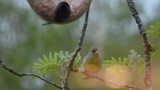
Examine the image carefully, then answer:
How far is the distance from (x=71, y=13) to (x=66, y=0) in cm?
4

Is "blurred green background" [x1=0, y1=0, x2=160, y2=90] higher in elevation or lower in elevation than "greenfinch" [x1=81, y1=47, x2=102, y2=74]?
lower

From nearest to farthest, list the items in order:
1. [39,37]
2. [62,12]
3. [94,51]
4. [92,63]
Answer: [62,12] → [92,63] → [94,51] → [39,37]

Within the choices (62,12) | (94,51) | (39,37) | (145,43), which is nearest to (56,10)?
(62,12)

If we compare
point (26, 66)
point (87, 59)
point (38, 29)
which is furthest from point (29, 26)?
point (87, 59)

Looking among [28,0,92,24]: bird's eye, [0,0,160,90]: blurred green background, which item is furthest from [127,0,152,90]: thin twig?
[0,0,160,90]: blurred green background

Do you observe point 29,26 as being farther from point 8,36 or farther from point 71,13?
point 71,13

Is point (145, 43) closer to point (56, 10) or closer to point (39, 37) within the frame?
point (56, 10)

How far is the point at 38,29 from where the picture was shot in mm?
9859

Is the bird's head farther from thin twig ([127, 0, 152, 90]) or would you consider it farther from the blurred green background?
the blurred green background

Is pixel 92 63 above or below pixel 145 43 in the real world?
below

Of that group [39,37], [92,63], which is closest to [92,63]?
[92,63]

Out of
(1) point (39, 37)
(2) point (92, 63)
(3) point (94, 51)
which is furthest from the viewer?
(1) point (39, 37)

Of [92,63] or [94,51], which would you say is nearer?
[92,63]

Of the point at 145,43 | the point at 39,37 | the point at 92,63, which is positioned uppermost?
the point at 145,43
